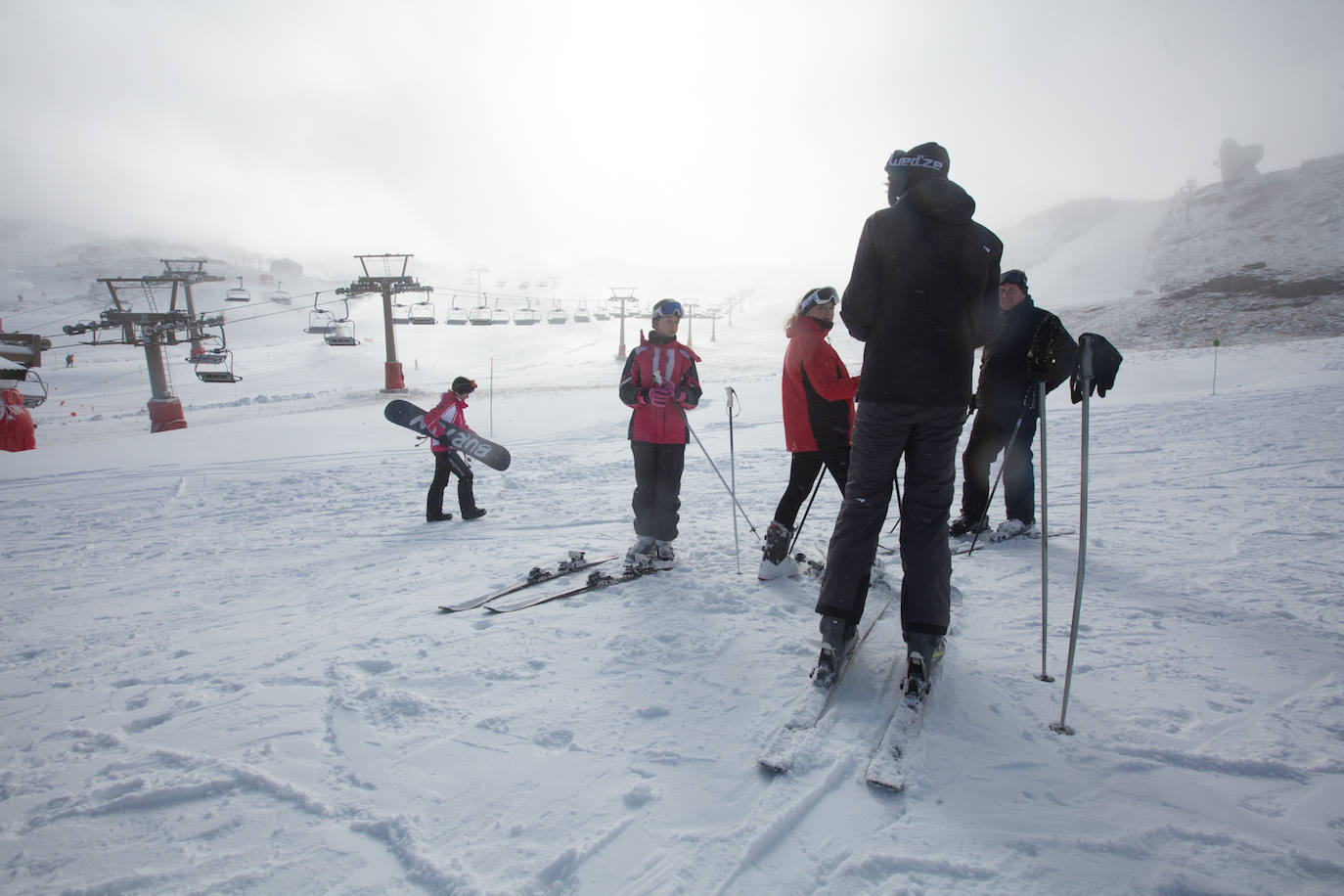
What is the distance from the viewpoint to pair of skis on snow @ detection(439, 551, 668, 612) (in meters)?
A: 3.65

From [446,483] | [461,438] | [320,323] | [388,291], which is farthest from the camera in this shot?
[320,323]

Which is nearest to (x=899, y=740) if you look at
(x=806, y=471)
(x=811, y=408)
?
(x=806, y=471)

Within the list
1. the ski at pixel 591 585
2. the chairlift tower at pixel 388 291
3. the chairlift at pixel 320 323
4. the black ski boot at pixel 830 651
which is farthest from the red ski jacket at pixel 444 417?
the chairlift at pixel 320 323

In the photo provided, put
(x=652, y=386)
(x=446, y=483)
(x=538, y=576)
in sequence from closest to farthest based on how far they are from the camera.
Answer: (x=538, y=576)
(x=652, y=386)
(x=446, y=483)

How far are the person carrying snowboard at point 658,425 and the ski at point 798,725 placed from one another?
193 centimetres

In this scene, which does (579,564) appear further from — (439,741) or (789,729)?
(789,729)

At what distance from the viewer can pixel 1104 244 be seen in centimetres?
6419

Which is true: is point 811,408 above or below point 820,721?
above

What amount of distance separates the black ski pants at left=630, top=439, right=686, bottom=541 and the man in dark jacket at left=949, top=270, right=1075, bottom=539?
220cm

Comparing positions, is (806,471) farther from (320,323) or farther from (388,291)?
(320,323)

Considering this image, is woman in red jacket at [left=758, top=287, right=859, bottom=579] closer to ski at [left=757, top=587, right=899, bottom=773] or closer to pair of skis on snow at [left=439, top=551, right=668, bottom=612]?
pair of skis on snow at [left=439, top=551, right=668, bottom=612]

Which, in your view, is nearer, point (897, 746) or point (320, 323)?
point (897, 746)

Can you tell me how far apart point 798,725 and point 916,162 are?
→ 2.21 metres

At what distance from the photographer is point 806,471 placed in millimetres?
3854
